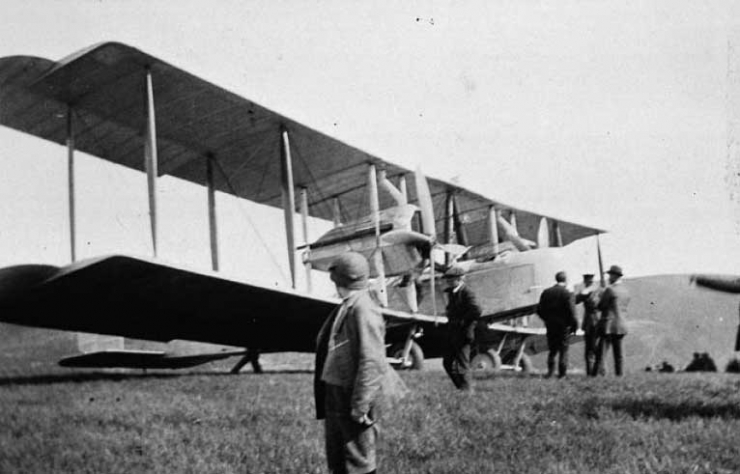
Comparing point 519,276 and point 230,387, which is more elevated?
point 519,276

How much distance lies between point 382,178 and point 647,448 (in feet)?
28.7

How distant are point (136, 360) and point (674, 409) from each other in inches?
384

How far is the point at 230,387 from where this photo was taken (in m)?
7.31

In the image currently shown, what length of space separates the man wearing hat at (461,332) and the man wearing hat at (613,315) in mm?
3060

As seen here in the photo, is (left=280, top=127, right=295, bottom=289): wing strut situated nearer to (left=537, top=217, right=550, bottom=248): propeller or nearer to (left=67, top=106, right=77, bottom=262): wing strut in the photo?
(left=67, top=106, right=77, bottom=262): wing strut

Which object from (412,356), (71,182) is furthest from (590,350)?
(71,182)

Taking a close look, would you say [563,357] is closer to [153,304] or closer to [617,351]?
[617,351]

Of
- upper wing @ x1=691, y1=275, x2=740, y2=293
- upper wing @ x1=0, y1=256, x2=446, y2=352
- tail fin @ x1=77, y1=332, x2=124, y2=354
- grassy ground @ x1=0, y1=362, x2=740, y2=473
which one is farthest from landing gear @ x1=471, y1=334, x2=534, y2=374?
upper wing @ x1=691, y1=275, x2=740, y2=293

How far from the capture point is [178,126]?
978 cm

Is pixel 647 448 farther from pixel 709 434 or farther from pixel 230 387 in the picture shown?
pixel 230 387

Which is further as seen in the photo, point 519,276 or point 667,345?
point 667,345

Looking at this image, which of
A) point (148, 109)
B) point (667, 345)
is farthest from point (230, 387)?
point (667, 345)

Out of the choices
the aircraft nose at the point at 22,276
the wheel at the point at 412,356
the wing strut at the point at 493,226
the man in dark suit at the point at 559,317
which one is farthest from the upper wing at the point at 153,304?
the wing strut at the point at 493,226

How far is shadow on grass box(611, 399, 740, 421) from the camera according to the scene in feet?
16.5
